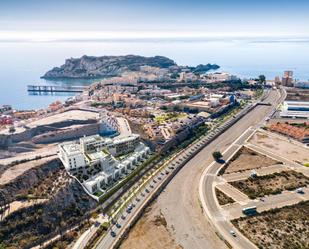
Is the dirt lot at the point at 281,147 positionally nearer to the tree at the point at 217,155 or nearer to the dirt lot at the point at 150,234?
the tree at the point at 217,155

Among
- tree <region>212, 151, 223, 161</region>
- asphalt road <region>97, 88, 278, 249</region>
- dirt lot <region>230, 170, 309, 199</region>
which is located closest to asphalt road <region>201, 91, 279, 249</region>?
asphalt road <region>97, 88, 278, 249</region>

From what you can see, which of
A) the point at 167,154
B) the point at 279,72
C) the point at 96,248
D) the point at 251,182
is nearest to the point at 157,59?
the point at 279,72

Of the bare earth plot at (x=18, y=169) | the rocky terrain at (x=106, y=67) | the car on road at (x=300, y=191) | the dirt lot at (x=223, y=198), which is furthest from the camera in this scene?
the rocky terrain at (x=106, y=67)

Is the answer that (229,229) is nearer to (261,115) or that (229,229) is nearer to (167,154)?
(167,154)

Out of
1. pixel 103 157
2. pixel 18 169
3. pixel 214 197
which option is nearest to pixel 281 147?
pixel 214 197

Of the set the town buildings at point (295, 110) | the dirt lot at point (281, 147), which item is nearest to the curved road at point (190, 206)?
the dirt lot at point (281, 147)

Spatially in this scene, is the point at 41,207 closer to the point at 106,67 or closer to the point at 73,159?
the point at 73,159
